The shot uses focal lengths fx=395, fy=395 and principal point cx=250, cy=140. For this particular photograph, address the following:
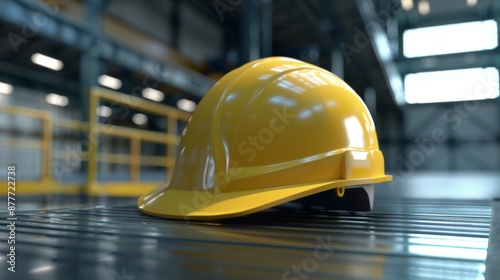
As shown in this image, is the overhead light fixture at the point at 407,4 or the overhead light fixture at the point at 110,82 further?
the overhead light fixture at the point at 407,4

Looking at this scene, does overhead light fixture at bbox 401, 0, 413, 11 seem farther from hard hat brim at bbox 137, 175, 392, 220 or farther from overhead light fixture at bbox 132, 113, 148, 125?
hard hat brim at bbox 137, 175, 392, 220

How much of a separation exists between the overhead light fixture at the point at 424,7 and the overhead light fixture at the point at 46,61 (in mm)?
19147

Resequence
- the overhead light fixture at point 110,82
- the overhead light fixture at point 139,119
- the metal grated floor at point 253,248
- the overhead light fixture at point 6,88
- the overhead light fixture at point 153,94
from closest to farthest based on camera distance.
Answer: the metal grated floor at point 253,248, the overhead light fixture at point 6,88, the overhead light fixture at point 110,82, the overhead light fixture at point 153,94, the overhead light fixture at point 139,119

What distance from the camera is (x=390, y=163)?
86.1 feet

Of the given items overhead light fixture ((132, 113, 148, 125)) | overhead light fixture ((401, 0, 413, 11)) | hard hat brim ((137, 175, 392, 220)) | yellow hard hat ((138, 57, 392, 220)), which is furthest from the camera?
overhead light fixture ((132, 113, 148, 125))

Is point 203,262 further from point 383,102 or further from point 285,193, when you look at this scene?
point 383,102

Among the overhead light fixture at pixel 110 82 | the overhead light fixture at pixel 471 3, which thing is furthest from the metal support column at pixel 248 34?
the overhead light fixture at pixel 471 3

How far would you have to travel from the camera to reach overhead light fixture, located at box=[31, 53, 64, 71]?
1492cm

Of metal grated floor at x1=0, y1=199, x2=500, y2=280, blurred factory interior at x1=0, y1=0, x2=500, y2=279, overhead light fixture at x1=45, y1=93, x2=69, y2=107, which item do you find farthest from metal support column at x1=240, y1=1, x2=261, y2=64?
overhead light fixture at x1=45, y1=93, x2=69, y2=107

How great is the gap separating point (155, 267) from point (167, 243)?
1.01 ft

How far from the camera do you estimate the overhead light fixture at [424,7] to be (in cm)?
2259

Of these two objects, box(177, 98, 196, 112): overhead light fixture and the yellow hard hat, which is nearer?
the yellow hard hat

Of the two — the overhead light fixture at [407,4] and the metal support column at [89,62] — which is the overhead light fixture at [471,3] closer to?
the overhead light fixture at [407,4]

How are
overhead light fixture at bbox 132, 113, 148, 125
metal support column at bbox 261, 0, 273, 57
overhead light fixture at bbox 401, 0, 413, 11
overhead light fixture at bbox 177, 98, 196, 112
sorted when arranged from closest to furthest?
metal support column at bbox 261, 0, 273, 57 → overhead light fixture at bbox 177, 98, 196, 112 → overhead light fixture at bbox 401, 0, 413, 11 → overhead light fixture at bbox 132, 113, 148, 125
